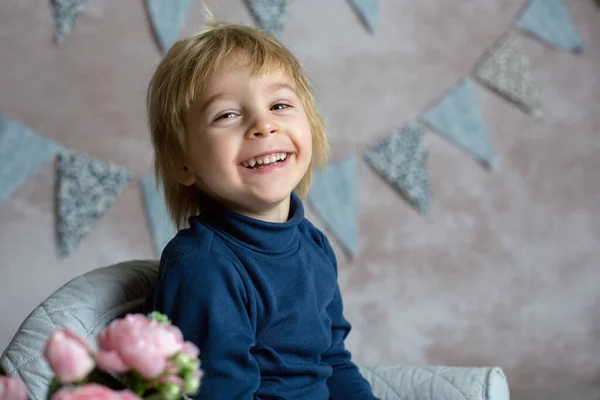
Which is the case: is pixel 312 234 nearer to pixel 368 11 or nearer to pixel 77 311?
A: pixel 77 311

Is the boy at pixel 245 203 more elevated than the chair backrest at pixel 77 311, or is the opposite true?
the boy at pixel 245 203

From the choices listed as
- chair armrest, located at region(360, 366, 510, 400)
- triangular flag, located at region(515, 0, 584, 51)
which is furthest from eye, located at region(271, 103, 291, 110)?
triangular flag, located at region(515, 0, 584, 51)

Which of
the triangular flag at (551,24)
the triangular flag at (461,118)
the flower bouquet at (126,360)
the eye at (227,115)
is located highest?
the triangular flag at (551,24)

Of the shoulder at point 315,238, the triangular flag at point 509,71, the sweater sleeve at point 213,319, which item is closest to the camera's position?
the sweater sleeve at point 213,319

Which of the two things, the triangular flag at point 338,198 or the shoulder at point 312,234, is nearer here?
the shoulder at point 312,234

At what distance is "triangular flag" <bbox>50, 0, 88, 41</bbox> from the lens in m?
2.23

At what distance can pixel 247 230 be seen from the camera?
128 centimetres

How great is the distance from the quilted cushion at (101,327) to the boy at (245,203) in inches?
4.2

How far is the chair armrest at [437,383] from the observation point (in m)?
1.42

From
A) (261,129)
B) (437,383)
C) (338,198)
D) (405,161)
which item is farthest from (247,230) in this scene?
(405,161)

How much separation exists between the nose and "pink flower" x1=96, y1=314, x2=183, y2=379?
2.20 feet

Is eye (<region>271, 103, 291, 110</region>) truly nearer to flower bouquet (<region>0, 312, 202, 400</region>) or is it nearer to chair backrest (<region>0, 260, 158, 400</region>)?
chair backrest (<region>0, 260, 158, 400</region>)

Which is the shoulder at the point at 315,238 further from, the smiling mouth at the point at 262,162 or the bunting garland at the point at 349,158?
the bunting garland at the point at 349,158

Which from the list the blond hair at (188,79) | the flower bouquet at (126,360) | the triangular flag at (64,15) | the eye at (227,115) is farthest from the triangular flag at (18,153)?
the flower bouquet at (126,360)
